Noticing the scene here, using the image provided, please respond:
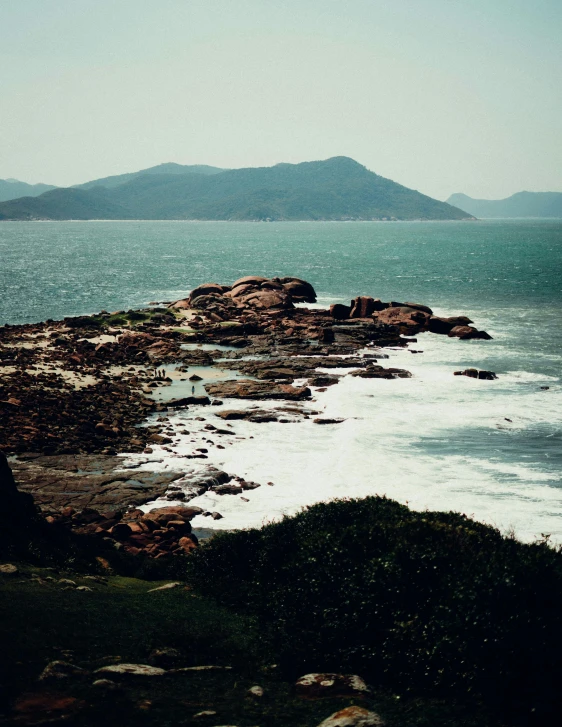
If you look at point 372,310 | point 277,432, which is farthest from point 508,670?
point 372,310

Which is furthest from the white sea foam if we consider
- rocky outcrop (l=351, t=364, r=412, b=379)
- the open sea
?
rocky outcrop (l=351, t=364, r=412, b=379)

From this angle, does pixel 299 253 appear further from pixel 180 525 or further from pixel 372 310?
pixel 180 525

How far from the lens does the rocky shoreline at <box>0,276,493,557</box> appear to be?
25.9m

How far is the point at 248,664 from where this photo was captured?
1344cm

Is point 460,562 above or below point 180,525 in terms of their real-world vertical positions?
above

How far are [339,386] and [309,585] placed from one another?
29345 mm

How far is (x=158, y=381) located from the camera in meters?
Result: 44.7

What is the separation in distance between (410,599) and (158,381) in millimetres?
32409

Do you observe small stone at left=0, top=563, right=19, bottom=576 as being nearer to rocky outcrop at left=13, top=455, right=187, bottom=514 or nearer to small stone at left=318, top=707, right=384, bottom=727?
rocky outcrop at left=13, top=455, right=187, bottom=514

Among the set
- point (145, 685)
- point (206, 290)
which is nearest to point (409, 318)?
point (206, 290)

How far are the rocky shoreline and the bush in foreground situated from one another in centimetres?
522

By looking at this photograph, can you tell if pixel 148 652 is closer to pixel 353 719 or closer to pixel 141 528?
pixel 353 719

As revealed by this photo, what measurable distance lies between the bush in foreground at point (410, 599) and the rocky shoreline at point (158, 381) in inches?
205

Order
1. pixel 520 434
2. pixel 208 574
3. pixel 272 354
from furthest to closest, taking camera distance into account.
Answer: pixel 272 354
pixel 520 434
pixel 208 574
